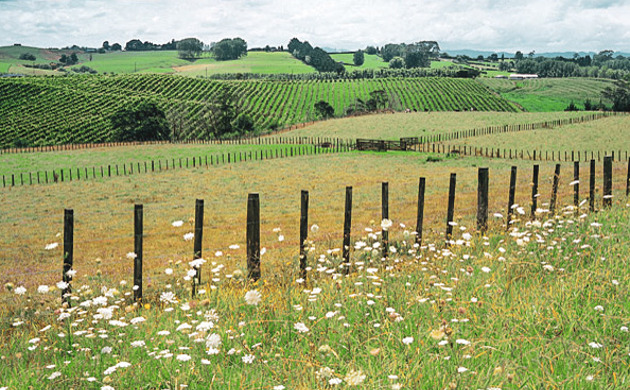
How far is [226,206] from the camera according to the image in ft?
102

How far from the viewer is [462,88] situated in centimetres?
16050

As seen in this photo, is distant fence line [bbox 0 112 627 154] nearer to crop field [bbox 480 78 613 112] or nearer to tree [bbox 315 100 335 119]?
tree [bbox 315 100 335 119]

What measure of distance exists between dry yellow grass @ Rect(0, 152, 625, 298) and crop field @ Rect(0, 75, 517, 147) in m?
61.8

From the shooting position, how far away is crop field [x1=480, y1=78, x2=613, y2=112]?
14350cm

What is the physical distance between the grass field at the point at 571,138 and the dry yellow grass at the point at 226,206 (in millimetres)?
14781

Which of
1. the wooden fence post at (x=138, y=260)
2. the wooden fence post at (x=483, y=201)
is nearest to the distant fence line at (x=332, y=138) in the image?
the wooden fence post at (x=483, y=201)

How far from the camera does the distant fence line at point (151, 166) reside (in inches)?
1982

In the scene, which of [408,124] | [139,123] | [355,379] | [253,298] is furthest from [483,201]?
[139,123]

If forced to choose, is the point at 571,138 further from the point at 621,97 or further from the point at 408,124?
the point at 621,97

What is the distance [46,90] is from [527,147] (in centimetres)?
11369

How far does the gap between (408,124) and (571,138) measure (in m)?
30.4

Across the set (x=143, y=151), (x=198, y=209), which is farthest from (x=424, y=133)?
(x=198, y=209)

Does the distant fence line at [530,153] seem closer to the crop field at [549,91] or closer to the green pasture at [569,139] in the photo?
the green pasture at [569,139]

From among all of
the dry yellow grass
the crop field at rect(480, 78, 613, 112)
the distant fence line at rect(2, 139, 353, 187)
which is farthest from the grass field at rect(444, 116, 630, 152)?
the crop field at rect(480, 78, 613, 112)
